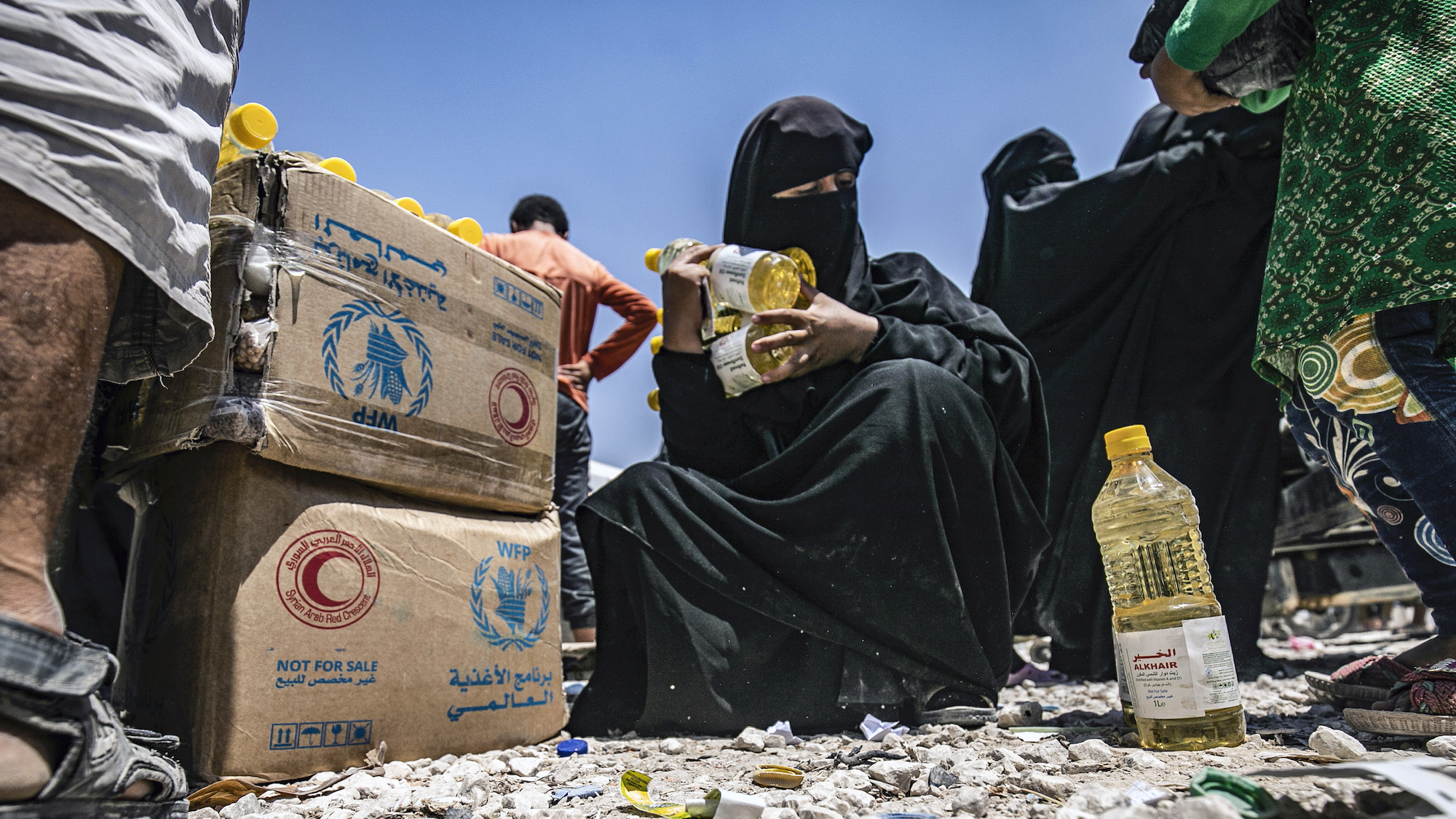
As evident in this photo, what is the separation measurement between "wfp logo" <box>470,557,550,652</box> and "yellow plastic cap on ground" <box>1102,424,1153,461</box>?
1.28 metres

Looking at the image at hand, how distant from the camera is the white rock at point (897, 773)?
3.90ft

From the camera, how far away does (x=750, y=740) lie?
5.54ft

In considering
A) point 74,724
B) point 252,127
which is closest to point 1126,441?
point 74,724

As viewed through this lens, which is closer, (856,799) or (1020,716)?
(856,799)

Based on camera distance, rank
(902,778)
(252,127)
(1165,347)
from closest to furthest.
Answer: (902,778) → (252,127) → (1165,347)

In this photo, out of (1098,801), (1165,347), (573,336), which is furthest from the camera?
(573,336)

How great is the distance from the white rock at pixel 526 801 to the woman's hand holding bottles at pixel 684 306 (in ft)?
4.36

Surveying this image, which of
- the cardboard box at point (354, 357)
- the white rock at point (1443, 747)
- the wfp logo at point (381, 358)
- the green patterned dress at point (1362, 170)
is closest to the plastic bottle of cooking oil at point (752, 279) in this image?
the cardboard box at point (354, 357)

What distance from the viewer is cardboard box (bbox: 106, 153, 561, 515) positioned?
1.45 m

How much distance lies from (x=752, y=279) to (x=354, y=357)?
99 cm

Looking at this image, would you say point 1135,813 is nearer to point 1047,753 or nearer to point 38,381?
point 1047,753

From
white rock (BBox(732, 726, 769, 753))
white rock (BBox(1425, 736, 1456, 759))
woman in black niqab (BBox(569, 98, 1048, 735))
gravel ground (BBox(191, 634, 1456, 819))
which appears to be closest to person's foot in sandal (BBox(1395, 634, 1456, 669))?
gravel ground (BBox(191, 634, 1456, 819))

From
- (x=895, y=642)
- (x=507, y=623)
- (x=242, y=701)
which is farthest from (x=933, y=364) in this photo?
(x=242, y=701)

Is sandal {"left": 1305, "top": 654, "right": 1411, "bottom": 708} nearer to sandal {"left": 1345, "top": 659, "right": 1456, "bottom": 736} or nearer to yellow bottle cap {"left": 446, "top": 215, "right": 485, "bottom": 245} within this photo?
sandal {"left": 1345, "top": 659, "right": 1456, "bottom": 736}
